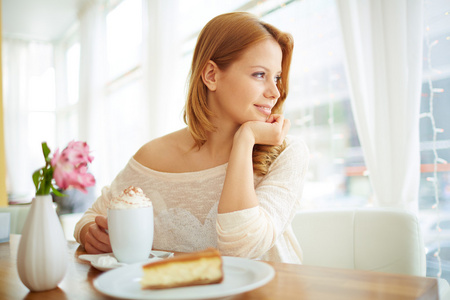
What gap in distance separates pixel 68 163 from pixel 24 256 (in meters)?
0.17

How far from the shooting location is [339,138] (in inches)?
85.6

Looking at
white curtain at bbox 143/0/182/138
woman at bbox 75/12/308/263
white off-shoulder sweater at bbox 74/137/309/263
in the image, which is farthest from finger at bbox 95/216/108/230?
white curtain at bbox 143/0/182/138

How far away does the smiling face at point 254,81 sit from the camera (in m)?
1.15

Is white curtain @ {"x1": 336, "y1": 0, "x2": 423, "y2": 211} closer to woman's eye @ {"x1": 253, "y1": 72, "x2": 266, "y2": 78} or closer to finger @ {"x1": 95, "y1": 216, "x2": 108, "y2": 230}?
woman's eye @ {"x1": 253, "y1": 72, "x2": 266, "y2": 78}

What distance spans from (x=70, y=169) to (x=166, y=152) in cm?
70

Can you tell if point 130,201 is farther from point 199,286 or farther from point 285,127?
point 285,127

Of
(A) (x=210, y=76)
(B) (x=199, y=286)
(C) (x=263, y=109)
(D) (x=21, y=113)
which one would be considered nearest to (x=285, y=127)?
(C) (x=263, y=109)

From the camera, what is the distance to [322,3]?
2232 millimetres

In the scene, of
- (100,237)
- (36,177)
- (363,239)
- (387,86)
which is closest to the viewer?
(36,177)

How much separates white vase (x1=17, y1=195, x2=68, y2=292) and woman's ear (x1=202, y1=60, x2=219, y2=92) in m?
0.74

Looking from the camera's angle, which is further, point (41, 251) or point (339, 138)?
point (339, 138)

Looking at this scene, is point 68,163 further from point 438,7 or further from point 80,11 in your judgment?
point 80,11

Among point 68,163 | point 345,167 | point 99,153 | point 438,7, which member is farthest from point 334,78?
point 99,153

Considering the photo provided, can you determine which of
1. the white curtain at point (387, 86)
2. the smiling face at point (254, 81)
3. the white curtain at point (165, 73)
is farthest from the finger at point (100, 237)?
the white curtain at point (165, 73)
